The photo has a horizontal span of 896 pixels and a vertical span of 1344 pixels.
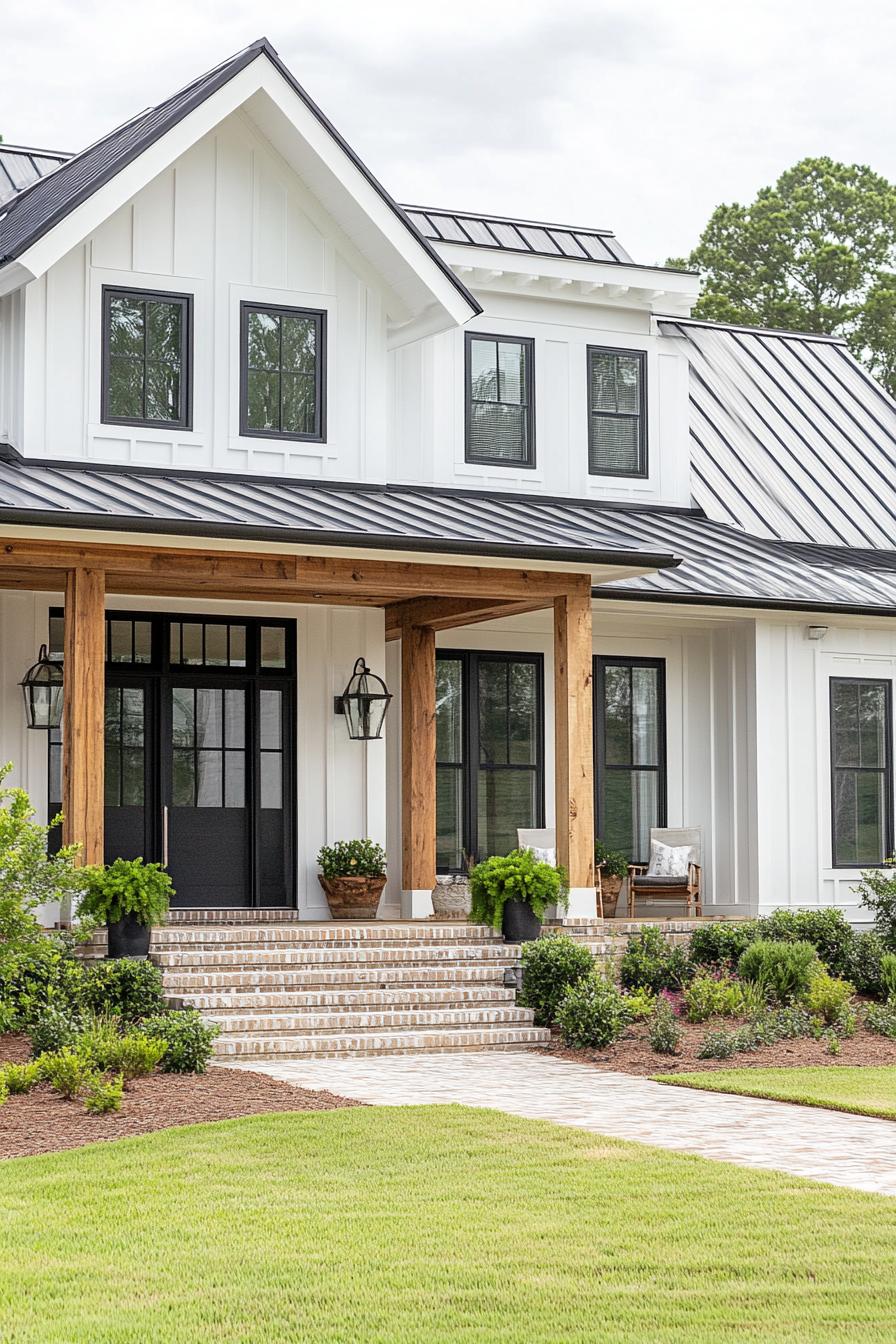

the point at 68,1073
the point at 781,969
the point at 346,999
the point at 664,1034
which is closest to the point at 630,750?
the point at 781,969

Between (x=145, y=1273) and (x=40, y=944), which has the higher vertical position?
(x=40, y=944)

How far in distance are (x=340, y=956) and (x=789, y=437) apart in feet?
34.2

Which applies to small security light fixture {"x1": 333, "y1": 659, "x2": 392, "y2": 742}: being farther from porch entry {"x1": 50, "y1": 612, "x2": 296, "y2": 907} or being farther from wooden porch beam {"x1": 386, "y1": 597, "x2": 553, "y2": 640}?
wooden porch beam {"x1": 386, "y1": 597, "x2": 553, "y2": 640}

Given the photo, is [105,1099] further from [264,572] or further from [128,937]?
[264,572]

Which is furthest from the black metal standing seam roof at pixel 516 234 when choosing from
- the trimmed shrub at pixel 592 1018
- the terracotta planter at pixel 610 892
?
the trimmed shrub at pixel 592 1018

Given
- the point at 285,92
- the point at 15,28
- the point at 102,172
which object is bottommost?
the point at 102,172

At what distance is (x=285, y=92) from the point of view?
50.5 feet

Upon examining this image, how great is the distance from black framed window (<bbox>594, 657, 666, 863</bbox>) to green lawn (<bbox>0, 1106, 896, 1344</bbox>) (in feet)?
31.0

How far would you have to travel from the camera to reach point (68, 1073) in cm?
991

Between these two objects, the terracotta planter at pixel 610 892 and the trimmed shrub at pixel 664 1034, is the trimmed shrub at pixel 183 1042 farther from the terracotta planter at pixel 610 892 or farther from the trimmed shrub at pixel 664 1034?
the terracotta planter at pixel 610 892

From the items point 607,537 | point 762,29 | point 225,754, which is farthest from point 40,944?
point 762,29

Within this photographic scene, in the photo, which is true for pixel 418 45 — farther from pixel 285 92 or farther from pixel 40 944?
pixel 40 944

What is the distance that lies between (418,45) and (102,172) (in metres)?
26.7

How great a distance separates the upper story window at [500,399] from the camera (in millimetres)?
17578
